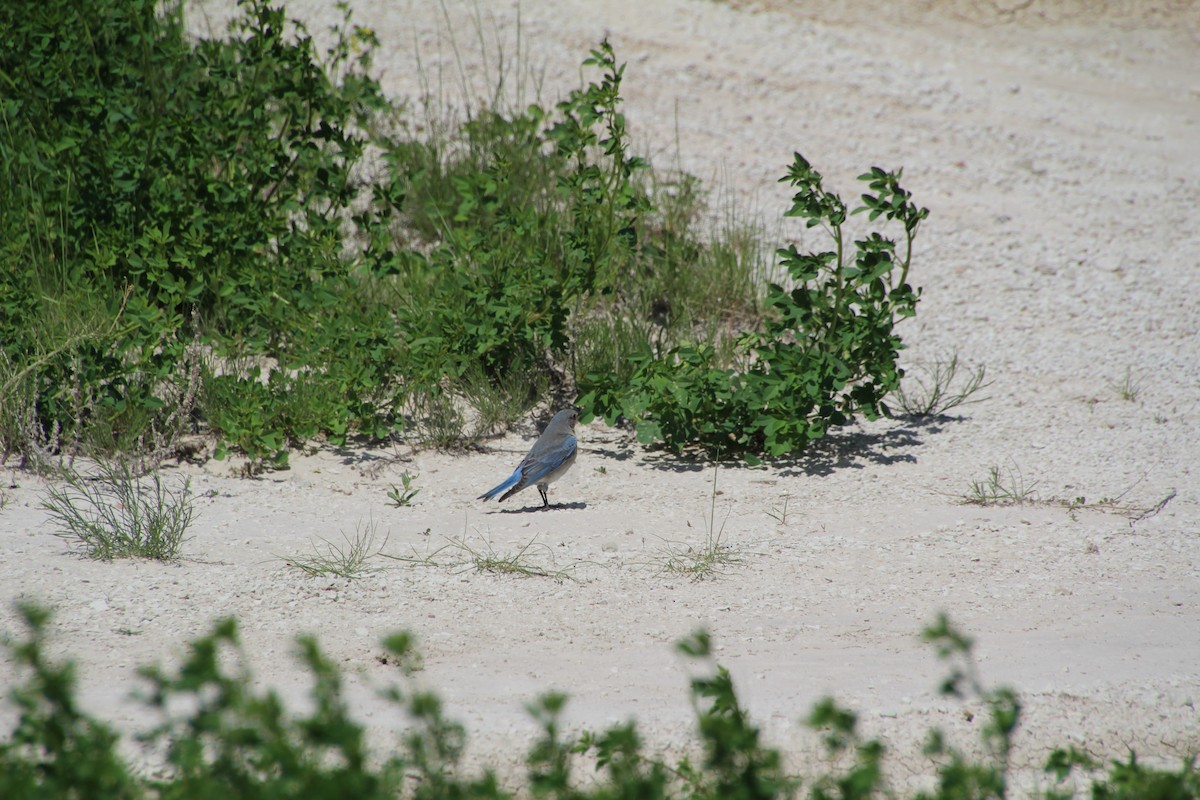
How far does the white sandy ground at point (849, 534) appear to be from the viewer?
3109 mm

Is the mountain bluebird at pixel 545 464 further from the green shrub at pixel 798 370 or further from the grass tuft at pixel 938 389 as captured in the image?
the grass tuft at pixel 938 389

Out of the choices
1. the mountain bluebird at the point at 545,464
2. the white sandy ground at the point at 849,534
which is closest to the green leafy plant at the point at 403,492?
the white sandy ground at the point at 849,534

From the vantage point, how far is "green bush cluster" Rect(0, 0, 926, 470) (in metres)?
4.74

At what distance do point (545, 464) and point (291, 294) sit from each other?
1610mm

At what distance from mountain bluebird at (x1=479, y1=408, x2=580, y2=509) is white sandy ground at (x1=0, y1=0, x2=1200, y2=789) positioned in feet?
0.45

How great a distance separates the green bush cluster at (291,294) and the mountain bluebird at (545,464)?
0.22 metres

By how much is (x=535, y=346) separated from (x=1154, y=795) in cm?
397

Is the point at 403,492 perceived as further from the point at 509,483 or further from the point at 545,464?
the point at 545,464

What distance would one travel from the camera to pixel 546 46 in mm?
9461

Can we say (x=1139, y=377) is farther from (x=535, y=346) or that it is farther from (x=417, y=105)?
(x=417, y=105)

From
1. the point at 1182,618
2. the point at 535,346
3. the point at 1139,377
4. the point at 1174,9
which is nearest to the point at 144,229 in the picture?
the point at 535,346

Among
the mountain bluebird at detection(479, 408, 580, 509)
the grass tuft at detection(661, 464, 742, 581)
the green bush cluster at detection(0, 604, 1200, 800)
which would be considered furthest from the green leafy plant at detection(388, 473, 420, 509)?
the green bush cluster at detection(0, 604, 1200, 800)

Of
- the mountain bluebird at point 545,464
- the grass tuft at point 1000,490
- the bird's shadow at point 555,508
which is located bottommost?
the bird's shadow at point 555,508

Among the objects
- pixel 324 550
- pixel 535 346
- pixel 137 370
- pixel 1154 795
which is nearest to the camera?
pixel 1154 795
